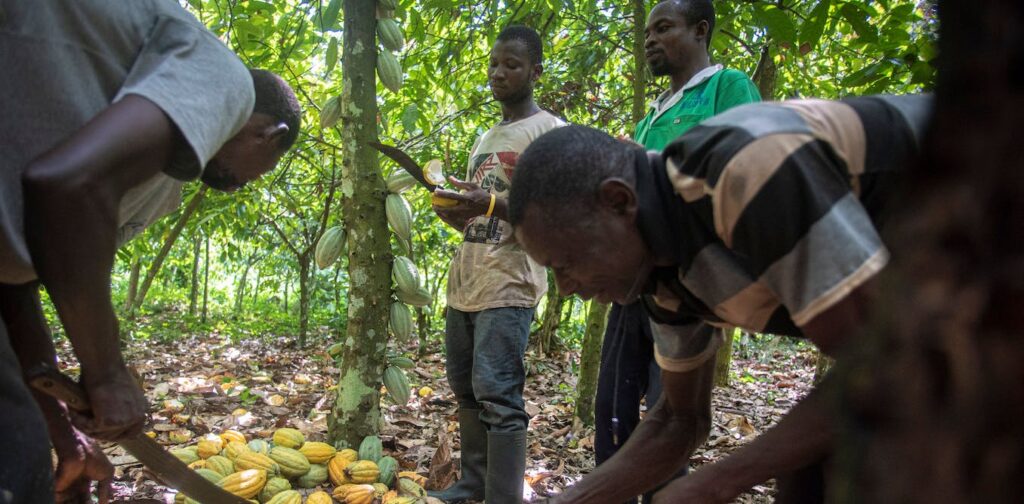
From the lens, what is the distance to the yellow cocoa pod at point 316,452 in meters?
2.76

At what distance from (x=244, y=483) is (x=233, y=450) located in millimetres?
232

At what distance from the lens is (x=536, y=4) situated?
372 centimetres

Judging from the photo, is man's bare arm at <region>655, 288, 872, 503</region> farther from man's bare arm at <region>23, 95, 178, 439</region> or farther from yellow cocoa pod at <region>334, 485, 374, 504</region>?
yellow cocoa pod at <region>334, 485, 374, 504</region>

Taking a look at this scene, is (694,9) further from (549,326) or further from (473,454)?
(549,326)

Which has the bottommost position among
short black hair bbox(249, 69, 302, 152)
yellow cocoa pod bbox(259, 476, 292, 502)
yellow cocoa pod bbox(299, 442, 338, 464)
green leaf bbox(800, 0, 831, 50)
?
yellow cocoa pod bbox(259, 476, 292, 502)

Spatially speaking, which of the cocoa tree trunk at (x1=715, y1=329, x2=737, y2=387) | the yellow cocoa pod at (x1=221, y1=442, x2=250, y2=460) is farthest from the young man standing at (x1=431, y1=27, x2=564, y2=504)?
the cocoa tree trunk at (x1=715, y1=329, x2=737, y2=387)

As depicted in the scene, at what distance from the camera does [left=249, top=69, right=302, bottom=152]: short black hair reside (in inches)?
74.4

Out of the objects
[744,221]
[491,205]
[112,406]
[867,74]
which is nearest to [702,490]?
[744,221]

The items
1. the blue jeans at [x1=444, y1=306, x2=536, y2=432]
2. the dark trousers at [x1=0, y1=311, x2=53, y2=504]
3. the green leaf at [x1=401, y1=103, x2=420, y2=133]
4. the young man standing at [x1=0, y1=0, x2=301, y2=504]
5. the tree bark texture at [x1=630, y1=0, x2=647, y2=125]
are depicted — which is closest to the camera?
the young man standing at [x1=0, y1=0, x2=301, y2=504]

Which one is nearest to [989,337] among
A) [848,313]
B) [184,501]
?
[848,313]

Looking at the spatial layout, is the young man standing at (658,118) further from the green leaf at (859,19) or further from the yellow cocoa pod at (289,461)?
the yellow cocoa pod at (289,461)

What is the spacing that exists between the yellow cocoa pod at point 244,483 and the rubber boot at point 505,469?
83cm

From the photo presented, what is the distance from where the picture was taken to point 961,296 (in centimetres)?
35

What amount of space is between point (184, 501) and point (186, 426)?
1.22 metres
